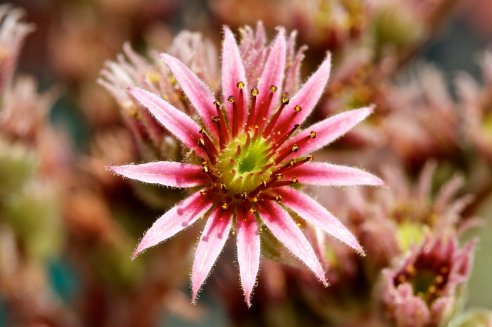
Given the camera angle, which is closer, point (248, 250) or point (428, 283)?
point (248, 250)

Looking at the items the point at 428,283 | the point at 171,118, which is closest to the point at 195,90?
the point at 171,118

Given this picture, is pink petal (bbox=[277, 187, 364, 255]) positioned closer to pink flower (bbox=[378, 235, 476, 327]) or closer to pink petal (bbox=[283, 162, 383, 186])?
pink petal (bbox=[283, 162, 383, 186])

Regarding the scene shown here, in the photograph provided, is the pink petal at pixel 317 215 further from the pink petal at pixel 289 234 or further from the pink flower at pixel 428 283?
the pink flower at pixel 428 283

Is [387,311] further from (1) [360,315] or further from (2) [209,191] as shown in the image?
(2) [209,191]

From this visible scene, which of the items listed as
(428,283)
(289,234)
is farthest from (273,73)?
(428,283)

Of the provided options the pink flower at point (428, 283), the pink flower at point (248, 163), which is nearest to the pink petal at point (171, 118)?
the pink flower at point (248, 163)

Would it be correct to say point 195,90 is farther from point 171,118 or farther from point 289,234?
point 289,234

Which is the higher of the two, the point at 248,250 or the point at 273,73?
the point at 273,73

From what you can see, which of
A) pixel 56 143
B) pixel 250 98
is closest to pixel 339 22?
pixel 250 98

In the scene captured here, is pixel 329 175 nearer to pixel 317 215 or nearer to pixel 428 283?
pixel 317 215
